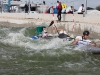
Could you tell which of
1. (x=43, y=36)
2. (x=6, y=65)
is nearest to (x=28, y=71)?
(x=6, y=65)

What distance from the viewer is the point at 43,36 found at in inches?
666

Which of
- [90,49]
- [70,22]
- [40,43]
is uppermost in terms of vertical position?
[70,22]

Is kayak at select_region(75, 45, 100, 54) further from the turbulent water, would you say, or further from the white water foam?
the white water foam

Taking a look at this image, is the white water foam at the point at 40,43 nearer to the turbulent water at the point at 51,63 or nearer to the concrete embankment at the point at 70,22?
the turbulent water at the point at 51,63

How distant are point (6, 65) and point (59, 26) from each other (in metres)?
11.8

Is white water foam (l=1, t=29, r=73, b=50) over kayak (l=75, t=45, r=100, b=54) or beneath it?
beneath

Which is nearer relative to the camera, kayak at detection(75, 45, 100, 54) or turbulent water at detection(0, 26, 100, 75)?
turbulent water at detection(0, 26, 100, 75)

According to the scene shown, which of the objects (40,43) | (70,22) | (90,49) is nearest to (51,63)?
(90,49)

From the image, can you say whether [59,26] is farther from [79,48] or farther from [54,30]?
[79,48]

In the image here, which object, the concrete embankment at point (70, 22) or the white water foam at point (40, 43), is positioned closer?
the white water foam at point (40, 43)

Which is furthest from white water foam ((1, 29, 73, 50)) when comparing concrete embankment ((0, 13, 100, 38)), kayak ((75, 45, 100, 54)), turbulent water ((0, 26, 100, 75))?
concrete embankment ((0, 13, 100, 38))

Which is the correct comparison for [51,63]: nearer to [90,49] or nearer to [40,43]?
[90,49]

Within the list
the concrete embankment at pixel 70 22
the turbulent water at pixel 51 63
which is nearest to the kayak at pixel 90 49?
the turbulent water at pixel 51 63

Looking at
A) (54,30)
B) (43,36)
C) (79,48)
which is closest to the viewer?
(79,48)
